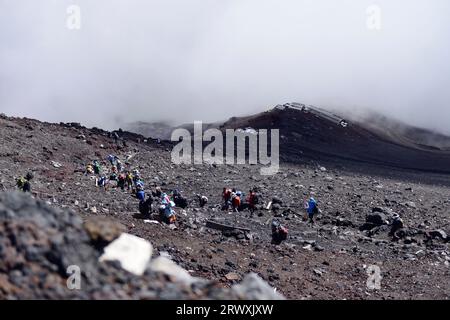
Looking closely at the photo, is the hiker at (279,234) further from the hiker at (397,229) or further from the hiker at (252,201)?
the hiker at (397,229)

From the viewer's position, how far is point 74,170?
86.9 feet

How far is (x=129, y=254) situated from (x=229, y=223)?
42.7 feet

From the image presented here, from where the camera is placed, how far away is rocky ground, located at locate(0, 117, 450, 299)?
262 inches

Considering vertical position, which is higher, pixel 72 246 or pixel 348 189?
pixel 72 246

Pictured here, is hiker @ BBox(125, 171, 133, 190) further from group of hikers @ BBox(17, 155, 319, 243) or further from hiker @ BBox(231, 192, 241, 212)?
hiker @ BBox(231, 192, 241, 212)

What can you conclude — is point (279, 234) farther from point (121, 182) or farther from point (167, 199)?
point (121, 182)

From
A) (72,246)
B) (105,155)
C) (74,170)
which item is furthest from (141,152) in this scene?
(72,246)

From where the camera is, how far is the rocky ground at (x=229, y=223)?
6.65 metres

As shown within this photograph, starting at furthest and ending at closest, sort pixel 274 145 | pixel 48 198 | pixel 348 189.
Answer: pixel 274 145 < pixel 348 189 < pixel 48 198

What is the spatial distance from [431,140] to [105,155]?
21.8 meters

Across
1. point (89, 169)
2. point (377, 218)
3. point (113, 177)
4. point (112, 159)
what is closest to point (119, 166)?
point (112, 159)

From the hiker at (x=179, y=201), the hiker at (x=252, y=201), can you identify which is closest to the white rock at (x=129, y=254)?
the hiker at (x=179, y=201)

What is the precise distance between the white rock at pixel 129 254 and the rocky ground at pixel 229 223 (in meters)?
0.09
